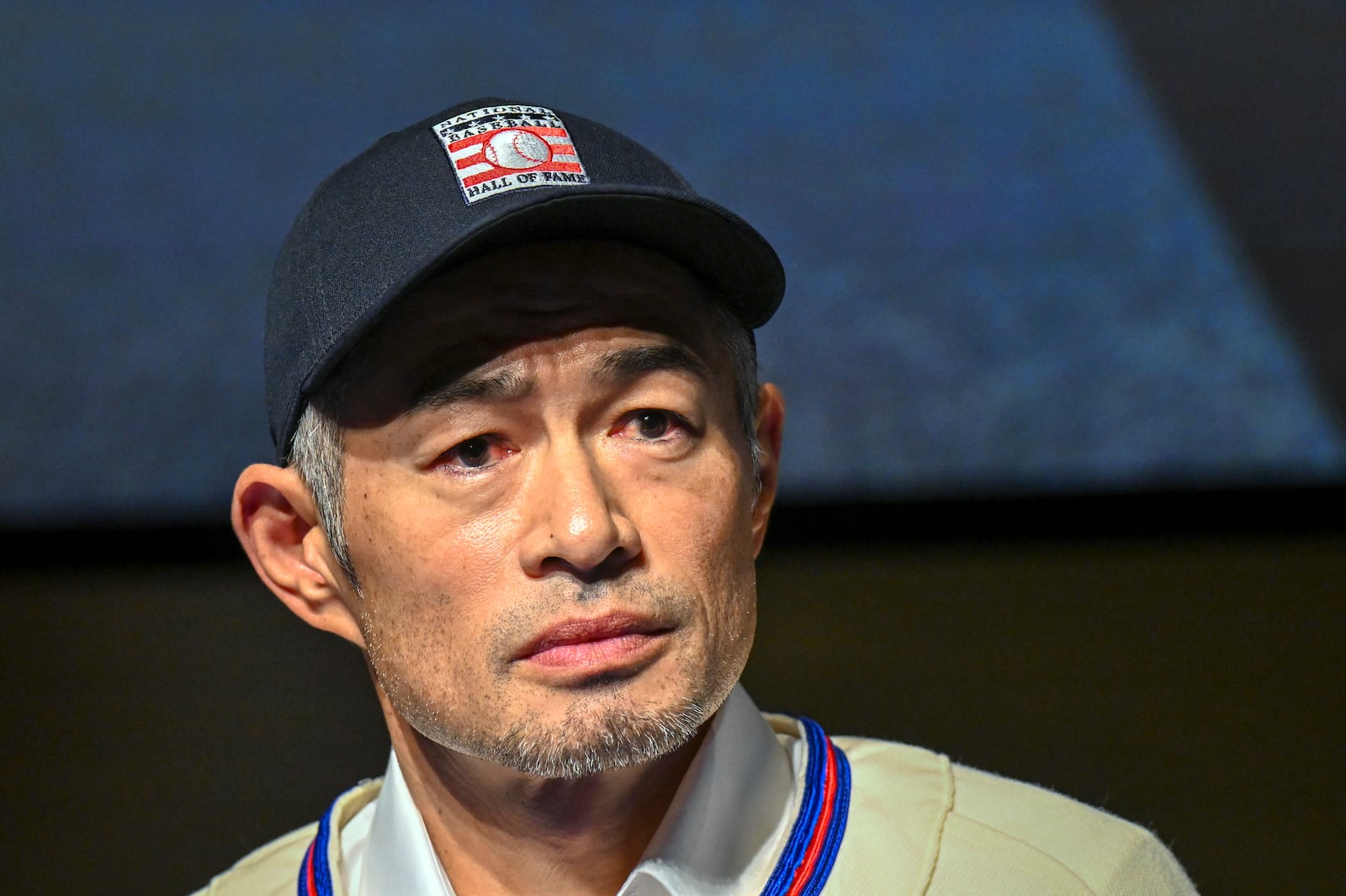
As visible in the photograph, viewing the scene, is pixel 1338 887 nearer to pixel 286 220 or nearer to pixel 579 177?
pixel 579 177

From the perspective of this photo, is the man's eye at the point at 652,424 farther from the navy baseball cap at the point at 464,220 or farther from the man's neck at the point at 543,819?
the man's neck at the point at 543,819

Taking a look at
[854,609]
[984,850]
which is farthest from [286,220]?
[984,850]

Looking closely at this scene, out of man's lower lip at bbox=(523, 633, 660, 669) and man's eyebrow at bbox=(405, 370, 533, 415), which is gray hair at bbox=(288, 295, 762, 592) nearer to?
man's eyebrow at bbox=(405, 370, 533, 415)

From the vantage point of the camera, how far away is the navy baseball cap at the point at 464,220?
1131mm

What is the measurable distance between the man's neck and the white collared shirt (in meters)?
0.03

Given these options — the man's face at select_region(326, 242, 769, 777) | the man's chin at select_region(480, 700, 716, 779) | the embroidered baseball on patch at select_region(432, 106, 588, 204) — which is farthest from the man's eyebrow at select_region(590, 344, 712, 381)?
the man's chin at select_region(480, 700, 716, 779)

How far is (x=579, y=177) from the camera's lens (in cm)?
117

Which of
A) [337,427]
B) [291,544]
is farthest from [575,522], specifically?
[291,544]

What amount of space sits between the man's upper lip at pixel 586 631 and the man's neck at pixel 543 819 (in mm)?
170

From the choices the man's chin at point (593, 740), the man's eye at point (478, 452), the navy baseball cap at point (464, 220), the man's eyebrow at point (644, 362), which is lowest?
the man's chin at point (593, 740)

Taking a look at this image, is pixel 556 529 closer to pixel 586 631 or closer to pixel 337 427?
pixel 586 631

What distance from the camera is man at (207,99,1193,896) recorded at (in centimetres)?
111

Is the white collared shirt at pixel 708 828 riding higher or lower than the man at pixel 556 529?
lower

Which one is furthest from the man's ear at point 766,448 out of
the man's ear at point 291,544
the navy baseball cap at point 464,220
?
the man's ear at point 291,544
